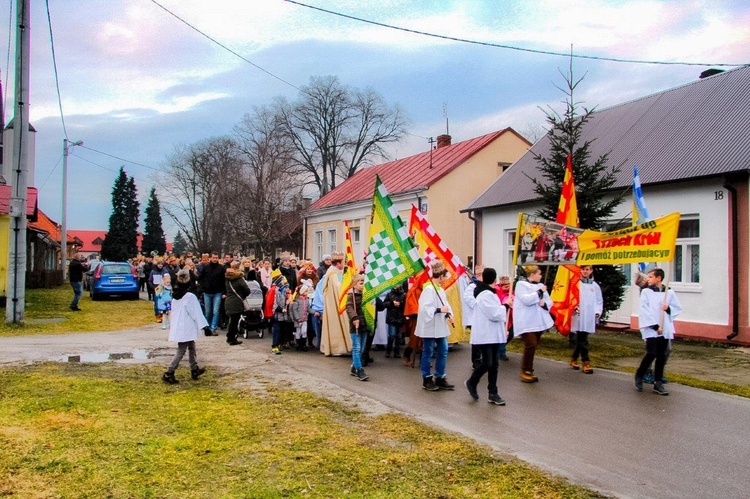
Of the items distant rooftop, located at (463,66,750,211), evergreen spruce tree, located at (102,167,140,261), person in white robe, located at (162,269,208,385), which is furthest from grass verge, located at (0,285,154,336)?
evergreen spruce tree, located at (102,167,140,261)

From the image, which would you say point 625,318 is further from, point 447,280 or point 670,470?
point 670,470

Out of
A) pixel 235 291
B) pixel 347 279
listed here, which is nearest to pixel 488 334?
pixel 347 279

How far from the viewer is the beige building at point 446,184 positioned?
27.4 meters

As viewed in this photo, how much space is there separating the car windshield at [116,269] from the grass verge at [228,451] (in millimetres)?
19947

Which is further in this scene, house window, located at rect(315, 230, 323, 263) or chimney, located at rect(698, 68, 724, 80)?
house window, located at rect(315, 230, 323, 263)

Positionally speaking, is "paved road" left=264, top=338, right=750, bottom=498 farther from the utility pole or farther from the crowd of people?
the utility pole

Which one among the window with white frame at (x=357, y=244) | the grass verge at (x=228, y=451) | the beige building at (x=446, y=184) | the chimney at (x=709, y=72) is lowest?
the grass verge at (x=228, y=451)

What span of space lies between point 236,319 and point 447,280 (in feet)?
18.3

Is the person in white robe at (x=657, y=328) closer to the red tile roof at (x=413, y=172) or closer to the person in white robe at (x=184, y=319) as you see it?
the person in white robe at (x=184, y=319)

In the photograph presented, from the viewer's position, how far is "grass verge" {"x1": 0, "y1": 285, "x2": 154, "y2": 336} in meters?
15.2

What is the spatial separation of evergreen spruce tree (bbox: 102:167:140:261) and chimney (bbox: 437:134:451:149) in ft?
180

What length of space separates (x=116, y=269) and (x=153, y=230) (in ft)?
213

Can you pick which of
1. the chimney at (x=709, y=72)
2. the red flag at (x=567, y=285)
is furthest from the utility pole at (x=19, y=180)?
the chimney at (x=709, y=72)

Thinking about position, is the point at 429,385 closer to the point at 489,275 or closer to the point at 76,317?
the point at 489,275
